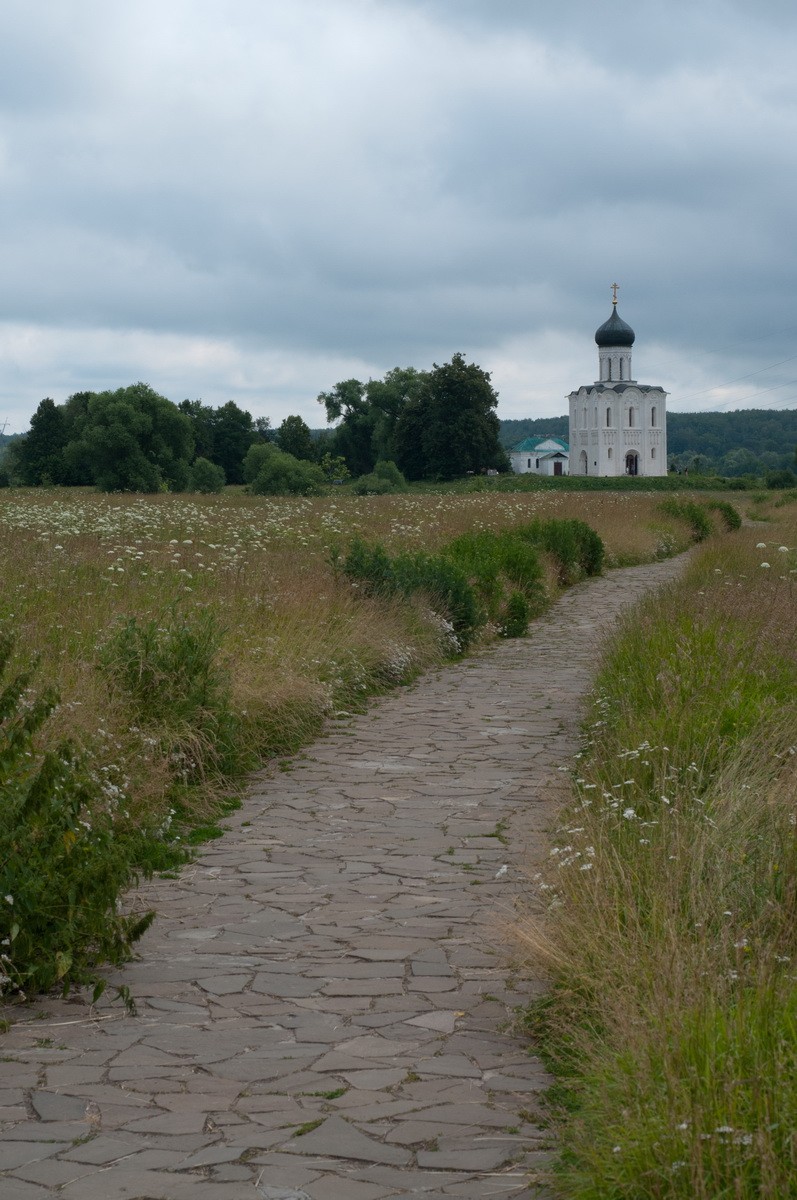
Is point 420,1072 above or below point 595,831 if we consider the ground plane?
below

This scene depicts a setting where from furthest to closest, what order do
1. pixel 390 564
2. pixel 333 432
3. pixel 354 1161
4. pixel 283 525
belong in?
pixel 333 432 → pixel 283 525 → pixel 390 564 → pixel 354 1161

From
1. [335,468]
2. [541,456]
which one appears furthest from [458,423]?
[541,456]

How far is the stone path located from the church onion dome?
397 ft

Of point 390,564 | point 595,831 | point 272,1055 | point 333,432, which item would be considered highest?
point 333,432

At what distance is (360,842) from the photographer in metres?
7.67

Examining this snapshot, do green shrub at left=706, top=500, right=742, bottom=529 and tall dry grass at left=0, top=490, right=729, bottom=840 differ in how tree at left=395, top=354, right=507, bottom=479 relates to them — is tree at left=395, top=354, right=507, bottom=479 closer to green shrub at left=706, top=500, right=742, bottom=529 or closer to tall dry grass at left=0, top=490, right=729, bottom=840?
green shrub at left=706, top=500, right=742, bottom=529

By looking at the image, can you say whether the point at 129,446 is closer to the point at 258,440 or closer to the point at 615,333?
the point at 258,440

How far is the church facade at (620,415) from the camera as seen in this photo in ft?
410

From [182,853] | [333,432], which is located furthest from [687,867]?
[333,432]

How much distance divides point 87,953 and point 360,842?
95.0 inches

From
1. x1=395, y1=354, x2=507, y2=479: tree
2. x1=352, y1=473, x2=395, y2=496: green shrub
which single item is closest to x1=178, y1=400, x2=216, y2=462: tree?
x1=395, y1=354, x2=507, y2=479: tree

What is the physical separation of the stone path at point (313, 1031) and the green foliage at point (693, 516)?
2868 cm

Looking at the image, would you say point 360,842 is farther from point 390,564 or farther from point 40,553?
point 390,564

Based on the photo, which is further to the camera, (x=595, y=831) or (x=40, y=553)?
(x=40, y=553)
